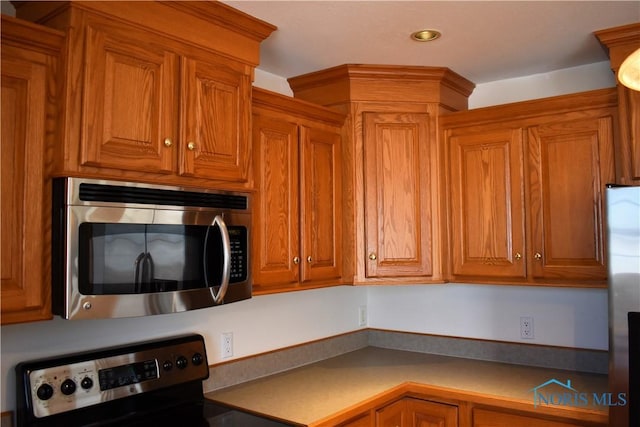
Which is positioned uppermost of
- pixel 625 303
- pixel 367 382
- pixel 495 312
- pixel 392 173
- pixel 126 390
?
pixel 392 173

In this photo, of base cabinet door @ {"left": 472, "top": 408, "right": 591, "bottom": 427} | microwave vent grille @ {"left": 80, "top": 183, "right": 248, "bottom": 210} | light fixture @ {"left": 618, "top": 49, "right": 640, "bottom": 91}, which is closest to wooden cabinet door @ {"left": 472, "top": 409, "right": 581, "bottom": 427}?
base cabinet door @ {"left": 472, "top": 408, "right": 591, "bottom": 427}

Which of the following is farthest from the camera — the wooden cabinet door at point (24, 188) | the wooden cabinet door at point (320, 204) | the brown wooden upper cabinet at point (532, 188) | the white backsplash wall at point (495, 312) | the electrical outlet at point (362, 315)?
the electrical outlet at point (362, 315)

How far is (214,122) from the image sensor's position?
6.33 feet

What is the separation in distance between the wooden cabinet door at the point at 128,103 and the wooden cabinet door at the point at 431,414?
1536 mm

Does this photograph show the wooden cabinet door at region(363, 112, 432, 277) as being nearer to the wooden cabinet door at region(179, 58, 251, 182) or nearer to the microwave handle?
the wooden cabinet door at region(179, 58, 251, 182)

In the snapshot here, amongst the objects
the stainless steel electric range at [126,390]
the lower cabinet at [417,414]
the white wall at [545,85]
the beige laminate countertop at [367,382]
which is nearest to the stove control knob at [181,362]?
the stainless steel electric range at [126,390]

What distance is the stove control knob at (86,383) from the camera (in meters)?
1.79

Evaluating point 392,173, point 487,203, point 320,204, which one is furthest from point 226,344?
point 487,203

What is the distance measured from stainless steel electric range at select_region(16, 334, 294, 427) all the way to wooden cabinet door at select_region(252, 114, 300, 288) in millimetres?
429

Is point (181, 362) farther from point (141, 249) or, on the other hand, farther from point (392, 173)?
point (392, 173)

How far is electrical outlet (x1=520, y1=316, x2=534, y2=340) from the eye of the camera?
108 inches

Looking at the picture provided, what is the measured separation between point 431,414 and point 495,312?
75 centimetres

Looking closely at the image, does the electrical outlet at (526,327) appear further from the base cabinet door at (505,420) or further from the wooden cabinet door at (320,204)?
the wooden cabinet door at (320,204)

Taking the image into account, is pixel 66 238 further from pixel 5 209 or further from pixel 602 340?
pixel 602 340
